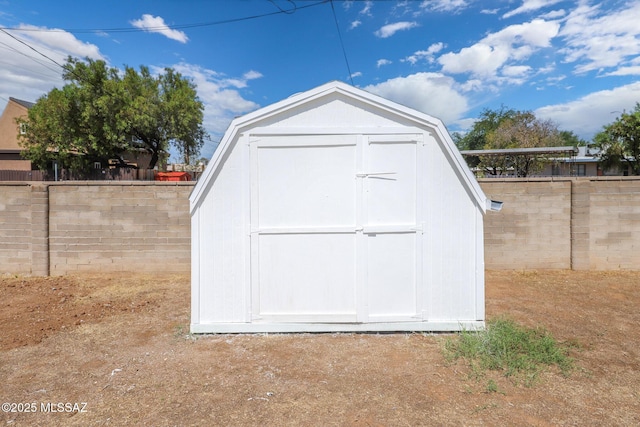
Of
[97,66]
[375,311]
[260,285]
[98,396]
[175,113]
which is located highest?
[97,66]

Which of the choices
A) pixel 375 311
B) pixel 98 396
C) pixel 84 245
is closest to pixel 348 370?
pixel 375 311

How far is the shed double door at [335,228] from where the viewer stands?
3.97 meters

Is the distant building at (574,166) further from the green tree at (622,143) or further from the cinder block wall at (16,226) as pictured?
the cinder block wall at (16,226)

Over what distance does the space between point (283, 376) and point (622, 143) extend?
21181 millimetres

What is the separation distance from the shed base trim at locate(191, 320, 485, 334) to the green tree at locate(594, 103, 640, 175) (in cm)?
1818

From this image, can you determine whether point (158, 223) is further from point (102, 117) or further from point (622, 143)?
point (622, 143)

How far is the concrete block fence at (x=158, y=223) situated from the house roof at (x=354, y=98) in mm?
3170

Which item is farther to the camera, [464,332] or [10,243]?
[10,243]

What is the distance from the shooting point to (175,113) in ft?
66.9

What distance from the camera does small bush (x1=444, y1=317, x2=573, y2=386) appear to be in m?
3.22

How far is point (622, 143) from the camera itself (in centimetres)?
1669

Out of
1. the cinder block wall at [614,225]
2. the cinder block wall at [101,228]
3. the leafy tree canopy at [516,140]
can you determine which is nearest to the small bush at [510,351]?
the cinder block wall at [614,225]

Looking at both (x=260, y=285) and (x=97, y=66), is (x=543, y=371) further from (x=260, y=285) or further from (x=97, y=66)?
(x=97, y=66)

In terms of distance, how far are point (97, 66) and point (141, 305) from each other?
19846 millimetres
